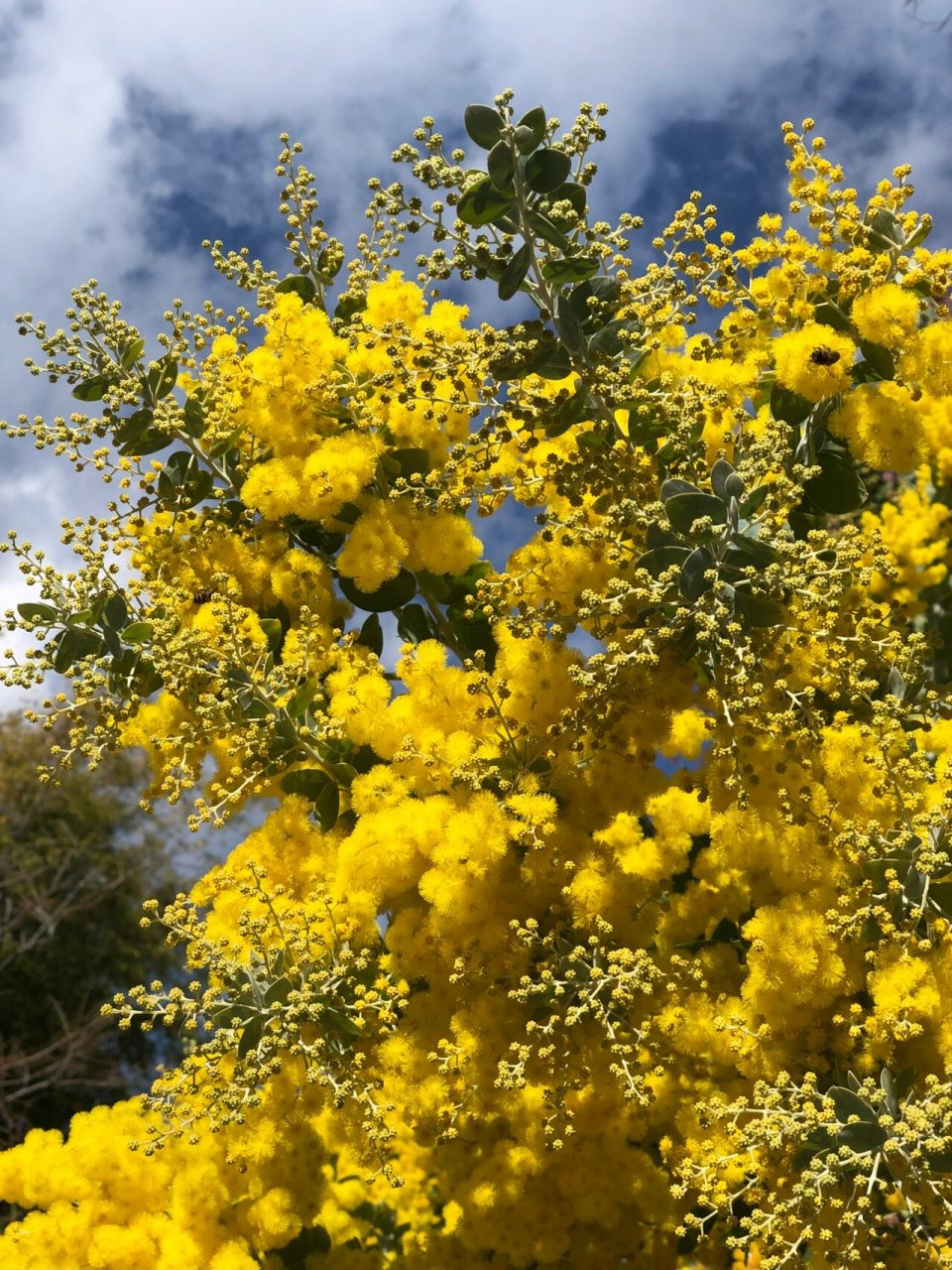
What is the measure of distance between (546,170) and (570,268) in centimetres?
16

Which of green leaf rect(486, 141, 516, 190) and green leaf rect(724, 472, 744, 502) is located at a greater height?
green leaf rect(486, 141, 516, 190)

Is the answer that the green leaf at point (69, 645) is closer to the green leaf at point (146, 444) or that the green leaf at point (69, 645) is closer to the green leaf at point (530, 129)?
the green leaf at point (146, 444)

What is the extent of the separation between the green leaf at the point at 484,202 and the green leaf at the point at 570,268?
0.13 meters

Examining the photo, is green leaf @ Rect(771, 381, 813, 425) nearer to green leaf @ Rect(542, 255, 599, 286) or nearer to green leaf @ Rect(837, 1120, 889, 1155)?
green leaf @ Rect(542, 255, 599, 286)

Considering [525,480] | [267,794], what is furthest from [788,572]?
[267,794]

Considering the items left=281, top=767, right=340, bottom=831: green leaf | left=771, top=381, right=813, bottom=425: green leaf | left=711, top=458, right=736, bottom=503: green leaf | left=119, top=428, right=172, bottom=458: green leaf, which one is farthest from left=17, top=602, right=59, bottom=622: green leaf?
left=771, top=381, right=813, bottom=425: green leaf

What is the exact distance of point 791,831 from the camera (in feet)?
5.87

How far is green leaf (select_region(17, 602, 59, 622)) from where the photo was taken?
2.26 meters

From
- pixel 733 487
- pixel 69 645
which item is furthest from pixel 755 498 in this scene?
pixel 69 645

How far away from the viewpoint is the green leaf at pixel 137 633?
7.20 ft

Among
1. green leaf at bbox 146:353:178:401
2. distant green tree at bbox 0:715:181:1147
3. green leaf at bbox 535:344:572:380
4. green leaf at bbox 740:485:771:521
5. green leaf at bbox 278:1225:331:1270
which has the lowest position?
green leaf at bbox 278:1225:331:1270

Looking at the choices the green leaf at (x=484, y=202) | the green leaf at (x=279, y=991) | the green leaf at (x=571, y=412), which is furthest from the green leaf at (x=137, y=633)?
the green leaf at (x=484, y=202)

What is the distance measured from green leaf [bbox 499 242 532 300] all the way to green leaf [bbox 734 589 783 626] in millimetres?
581

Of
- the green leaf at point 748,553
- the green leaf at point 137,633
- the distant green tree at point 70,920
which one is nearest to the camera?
the green leaf at point 748,553
